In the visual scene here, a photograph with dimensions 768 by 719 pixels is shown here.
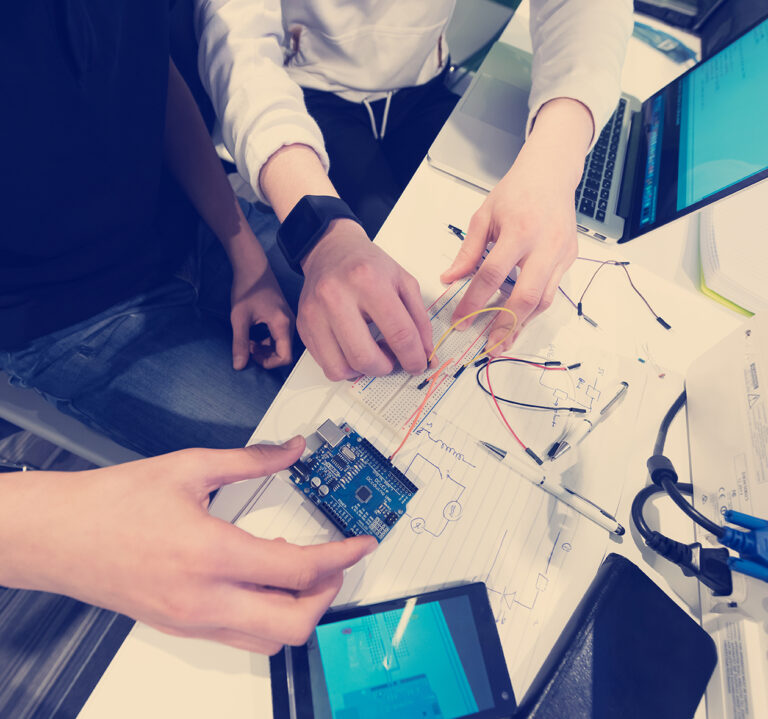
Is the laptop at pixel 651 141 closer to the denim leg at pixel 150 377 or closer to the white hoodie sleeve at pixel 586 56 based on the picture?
the white hoodie sleeve at pixel 586 56

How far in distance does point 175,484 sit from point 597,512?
60 centimetres

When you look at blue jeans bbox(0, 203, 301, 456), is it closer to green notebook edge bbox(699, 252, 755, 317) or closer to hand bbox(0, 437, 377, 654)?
hand bbox(0, 437, 377, 654)

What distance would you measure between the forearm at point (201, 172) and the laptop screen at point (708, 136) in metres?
0.85

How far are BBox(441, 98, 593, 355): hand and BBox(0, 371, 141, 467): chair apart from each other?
648mm

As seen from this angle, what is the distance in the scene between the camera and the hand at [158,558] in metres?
0.43

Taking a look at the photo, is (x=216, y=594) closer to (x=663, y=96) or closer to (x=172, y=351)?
(x=172, y=351)

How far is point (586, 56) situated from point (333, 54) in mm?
554

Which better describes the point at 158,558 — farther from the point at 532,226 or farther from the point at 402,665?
the point at 532,226

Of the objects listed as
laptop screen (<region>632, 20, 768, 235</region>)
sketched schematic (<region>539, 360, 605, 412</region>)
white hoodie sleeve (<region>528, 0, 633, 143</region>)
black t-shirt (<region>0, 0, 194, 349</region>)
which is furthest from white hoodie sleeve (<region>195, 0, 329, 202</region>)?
laptop screen (<region>632, 20, 768, 235</region>)

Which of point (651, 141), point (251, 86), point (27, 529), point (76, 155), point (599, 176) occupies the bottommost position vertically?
point (27, 529)

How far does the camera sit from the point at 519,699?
54cm

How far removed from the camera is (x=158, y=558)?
432mm

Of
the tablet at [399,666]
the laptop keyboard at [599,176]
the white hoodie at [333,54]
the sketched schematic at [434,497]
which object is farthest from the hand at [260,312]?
the laptop keyboard at [599,176]

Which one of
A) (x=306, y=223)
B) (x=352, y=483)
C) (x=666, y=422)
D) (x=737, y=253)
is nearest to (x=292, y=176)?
(x=306, y=223)
